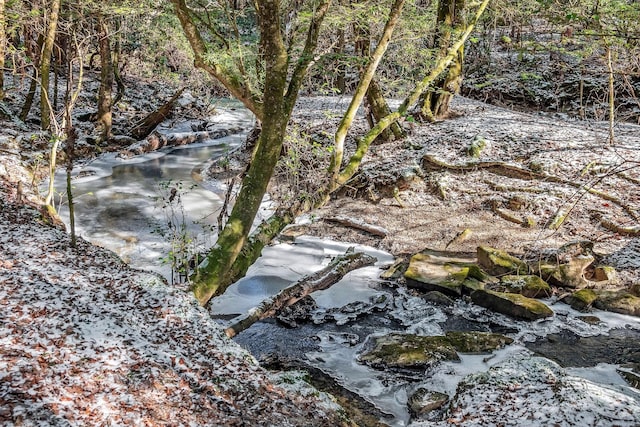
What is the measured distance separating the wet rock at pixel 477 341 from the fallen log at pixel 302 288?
7.17ft

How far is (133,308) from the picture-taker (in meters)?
4.88

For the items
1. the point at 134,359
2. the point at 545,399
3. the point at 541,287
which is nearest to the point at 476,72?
the point at 541,287

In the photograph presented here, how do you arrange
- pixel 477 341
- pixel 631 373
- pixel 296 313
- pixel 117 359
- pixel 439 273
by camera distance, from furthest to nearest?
pixel 439 273 → pixel 296 313 → pixel 477 341 → pixel 631 373 → pixel 117 359

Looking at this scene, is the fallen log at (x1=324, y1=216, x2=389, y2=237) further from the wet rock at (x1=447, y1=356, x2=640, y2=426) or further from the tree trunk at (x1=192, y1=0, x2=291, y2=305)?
the wet rock at (x1=447, y1=356, x2=640, y2=426)

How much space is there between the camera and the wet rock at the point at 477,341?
6141 millimetres

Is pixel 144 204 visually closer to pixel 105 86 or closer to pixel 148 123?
pixel 105 86

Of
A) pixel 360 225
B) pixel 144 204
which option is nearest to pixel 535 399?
pixel 360 225

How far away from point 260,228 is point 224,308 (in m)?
1.97

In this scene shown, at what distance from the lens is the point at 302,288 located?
23.7 ft

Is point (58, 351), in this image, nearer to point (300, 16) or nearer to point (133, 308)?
point (133, 308)

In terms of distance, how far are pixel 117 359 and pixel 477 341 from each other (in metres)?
4.74

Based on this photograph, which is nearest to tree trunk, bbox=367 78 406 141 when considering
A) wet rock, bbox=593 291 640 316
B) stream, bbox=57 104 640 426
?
stream, bbox=57 104 640 426

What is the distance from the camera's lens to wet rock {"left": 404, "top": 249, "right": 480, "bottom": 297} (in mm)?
7801

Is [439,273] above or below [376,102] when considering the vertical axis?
below
